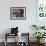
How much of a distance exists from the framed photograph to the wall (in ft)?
0.44

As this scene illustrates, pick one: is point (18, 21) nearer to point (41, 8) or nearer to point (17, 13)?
point (17, 13)

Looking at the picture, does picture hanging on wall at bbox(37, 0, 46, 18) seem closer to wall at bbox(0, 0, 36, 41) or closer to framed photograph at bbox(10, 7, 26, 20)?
wall at bbox(0, 0, 36, 41)

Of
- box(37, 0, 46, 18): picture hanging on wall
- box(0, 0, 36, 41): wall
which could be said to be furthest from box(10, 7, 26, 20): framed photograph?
box(37, 0, 46, 18): picture hanging on wall

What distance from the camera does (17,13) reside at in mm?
7105

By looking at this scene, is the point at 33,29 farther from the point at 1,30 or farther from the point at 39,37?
the point at 1,30

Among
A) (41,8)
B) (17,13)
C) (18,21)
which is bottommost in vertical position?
(18,21)

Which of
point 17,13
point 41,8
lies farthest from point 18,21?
point 41,8

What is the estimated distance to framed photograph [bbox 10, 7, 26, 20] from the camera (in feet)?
23.2

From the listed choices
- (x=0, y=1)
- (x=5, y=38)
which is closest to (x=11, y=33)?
(x=5, y=38)

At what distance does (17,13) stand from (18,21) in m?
0.36

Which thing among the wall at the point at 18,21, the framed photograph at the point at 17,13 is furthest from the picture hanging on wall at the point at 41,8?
the framed photograph at the point at 17,13

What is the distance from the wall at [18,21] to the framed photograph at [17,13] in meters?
0.13

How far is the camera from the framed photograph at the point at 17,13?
7.07m

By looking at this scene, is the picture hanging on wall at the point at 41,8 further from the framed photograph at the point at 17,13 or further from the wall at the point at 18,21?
the framed photograph at the point at 17,13
